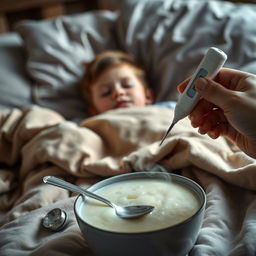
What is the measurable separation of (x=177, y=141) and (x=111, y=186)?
10.0 inches

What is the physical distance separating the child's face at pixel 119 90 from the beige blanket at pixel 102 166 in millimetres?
204

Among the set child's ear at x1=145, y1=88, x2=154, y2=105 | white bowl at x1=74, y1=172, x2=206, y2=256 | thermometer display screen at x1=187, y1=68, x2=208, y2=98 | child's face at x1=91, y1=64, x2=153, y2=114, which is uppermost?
thermometer display screen at x1=187, y1=68, x2=208, y2=98

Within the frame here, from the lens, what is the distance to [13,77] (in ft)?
4.88

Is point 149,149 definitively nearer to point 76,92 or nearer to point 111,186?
point 111,186

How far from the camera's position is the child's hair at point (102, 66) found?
4.70 ft

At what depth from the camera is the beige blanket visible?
68 cm

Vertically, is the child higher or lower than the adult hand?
lower

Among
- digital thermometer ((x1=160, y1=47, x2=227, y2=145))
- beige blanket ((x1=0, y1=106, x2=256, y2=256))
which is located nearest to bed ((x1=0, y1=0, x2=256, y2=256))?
beige blanket ((x1=0, y1=106, x2=256, y2=256))

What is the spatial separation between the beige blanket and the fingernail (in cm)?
20

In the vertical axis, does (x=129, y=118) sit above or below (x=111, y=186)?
below

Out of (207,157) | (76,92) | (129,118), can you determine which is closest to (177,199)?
(207,157)

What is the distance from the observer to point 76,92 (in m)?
1.51

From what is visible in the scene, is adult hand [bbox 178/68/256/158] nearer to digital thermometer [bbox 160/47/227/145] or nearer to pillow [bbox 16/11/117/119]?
digital thermometer [bbox 160/47/227/145]

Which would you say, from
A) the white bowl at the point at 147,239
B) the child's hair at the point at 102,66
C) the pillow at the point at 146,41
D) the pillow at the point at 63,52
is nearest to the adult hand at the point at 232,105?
the white bowl at the point at 147,239
